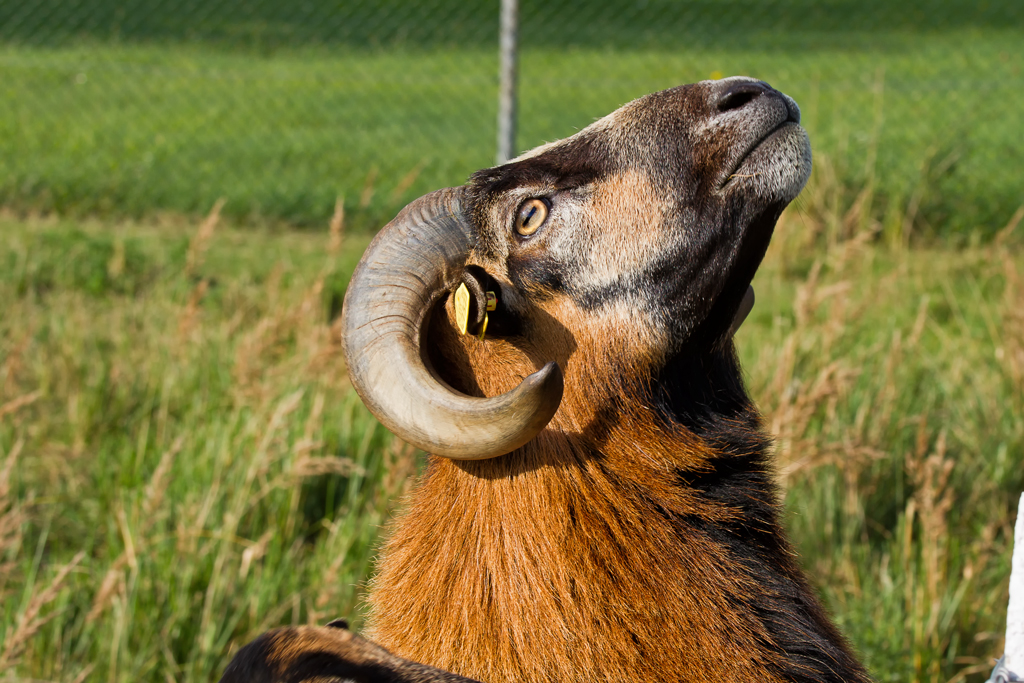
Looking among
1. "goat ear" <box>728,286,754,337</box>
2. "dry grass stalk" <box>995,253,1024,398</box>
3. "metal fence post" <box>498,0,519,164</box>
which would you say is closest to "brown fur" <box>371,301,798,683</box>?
"goat ear" <box>728,286,754,337</box>

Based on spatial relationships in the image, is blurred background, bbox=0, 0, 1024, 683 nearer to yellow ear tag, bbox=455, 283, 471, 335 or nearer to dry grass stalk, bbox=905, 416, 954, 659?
dry grass stalk, bbox=905, 416, 954, 659

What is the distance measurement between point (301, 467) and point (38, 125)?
34.0 ft

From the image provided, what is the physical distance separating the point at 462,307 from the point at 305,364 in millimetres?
2632

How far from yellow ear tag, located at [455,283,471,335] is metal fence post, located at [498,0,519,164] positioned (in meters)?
4.48

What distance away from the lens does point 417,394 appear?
214 centimetres

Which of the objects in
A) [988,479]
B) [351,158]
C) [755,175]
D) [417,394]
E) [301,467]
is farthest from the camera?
[351,158]

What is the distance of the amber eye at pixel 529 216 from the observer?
8.24 feet

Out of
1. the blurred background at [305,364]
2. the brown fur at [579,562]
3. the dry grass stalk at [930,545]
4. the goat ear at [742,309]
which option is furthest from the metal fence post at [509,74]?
the brown fur at [579,562]

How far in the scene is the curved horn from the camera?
2.06m

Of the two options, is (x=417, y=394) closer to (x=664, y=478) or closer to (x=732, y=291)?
(x=664, y=478)

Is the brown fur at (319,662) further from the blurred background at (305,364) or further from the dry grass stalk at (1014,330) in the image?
the dry grass stalk at (1014,330)

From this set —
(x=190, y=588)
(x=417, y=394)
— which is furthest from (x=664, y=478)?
(x=190, y=588)

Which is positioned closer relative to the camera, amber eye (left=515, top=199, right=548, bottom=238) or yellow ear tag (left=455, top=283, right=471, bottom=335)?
yellow ear tag (left=455, top=283, right=471, bottom=335)

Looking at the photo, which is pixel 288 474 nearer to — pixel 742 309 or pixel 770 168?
pixel 742 309
